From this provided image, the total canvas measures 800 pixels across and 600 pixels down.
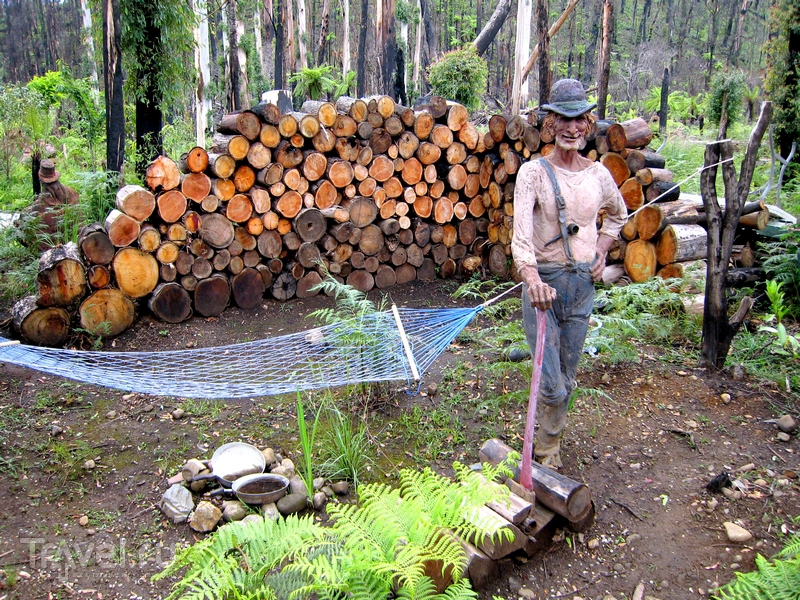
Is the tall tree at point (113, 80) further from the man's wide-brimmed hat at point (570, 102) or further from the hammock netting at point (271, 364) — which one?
the man's wide-brimmed hat at point (570, 102)

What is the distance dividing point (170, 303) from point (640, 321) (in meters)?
3.64

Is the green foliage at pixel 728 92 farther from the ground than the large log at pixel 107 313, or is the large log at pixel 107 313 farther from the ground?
the green foliage at pixel 728 92

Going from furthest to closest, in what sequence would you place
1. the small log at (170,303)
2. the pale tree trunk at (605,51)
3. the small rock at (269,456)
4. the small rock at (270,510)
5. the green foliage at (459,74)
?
the green foliage at (459,74) < the pale tree trunk at (605,51) < the small log at (170,303) < the small rock at (269,456) < the small rock at (270,510)

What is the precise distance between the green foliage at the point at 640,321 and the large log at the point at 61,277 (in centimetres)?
366

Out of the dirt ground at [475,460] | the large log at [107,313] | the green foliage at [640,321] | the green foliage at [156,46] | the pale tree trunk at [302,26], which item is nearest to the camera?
the dirt ground at [475,460]

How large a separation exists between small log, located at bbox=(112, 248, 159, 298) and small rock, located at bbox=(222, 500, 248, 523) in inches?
101

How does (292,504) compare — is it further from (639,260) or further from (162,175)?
(639,260)

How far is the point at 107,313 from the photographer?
14.9ft

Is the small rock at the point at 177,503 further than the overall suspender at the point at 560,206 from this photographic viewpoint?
Yes

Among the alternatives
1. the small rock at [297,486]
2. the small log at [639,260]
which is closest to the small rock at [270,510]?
the small rock at [297,486]

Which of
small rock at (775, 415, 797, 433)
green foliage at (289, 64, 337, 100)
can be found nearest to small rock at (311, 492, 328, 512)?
small rock at (775, 415, 797, 433)

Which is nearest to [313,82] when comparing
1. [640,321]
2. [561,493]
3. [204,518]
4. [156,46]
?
[156,46]

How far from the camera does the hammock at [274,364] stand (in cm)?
303

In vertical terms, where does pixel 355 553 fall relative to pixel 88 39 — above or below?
below
